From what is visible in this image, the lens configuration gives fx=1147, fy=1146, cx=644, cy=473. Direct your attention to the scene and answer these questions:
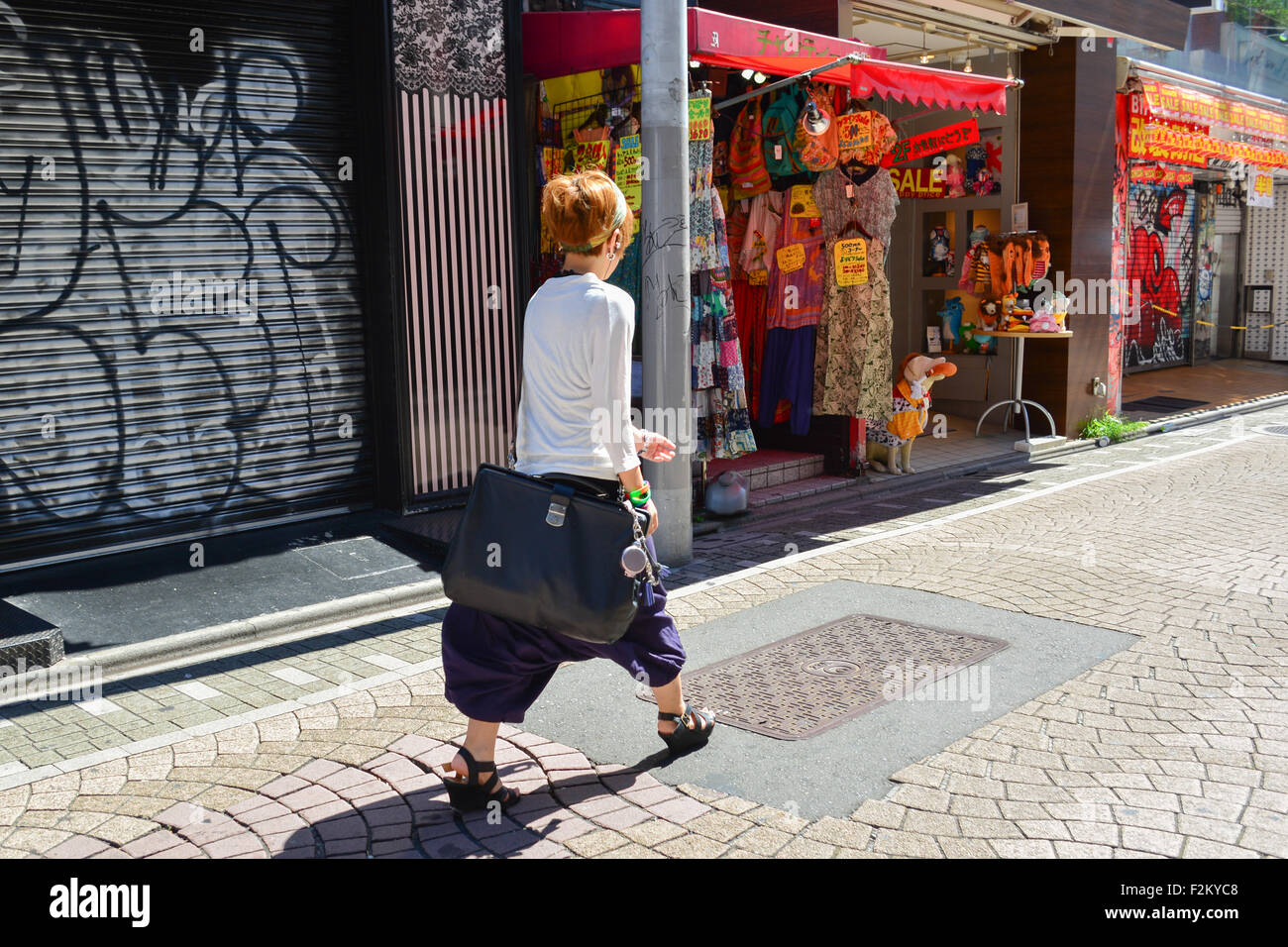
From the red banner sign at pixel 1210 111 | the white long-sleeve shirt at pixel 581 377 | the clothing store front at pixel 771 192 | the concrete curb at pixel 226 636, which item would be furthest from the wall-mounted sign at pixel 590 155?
the red banner sign at pixel 1210 111

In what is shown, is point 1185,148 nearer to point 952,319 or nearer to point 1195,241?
point 952,319

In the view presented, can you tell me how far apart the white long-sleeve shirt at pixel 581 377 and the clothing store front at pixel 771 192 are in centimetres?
444

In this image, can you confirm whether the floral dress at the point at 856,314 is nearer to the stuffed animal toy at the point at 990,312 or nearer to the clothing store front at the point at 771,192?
the clothing store front at the point at 771,192

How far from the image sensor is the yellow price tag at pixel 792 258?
997cm

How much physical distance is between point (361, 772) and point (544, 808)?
79cm

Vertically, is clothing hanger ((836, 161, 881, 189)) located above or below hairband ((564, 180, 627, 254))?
above

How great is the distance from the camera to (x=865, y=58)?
8.59 metres

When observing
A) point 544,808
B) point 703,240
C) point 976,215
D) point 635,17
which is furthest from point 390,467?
point 976,215

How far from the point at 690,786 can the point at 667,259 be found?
13.0 ft

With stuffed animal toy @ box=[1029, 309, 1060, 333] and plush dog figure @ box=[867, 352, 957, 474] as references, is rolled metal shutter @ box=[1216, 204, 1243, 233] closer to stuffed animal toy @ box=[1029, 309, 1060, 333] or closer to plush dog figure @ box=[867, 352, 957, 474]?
stuffed animal toy @ box=[1029, 309, 1060, 333]

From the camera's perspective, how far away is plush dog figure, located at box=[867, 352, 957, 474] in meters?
10.4

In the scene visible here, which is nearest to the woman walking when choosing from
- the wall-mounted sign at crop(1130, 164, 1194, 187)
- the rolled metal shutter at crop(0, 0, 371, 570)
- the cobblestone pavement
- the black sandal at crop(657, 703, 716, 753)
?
the cobblestone pavement

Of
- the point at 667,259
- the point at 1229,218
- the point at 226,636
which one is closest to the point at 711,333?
the point at 667,259

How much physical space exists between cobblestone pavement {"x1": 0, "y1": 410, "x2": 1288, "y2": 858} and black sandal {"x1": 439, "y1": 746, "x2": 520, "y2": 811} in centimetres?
7
